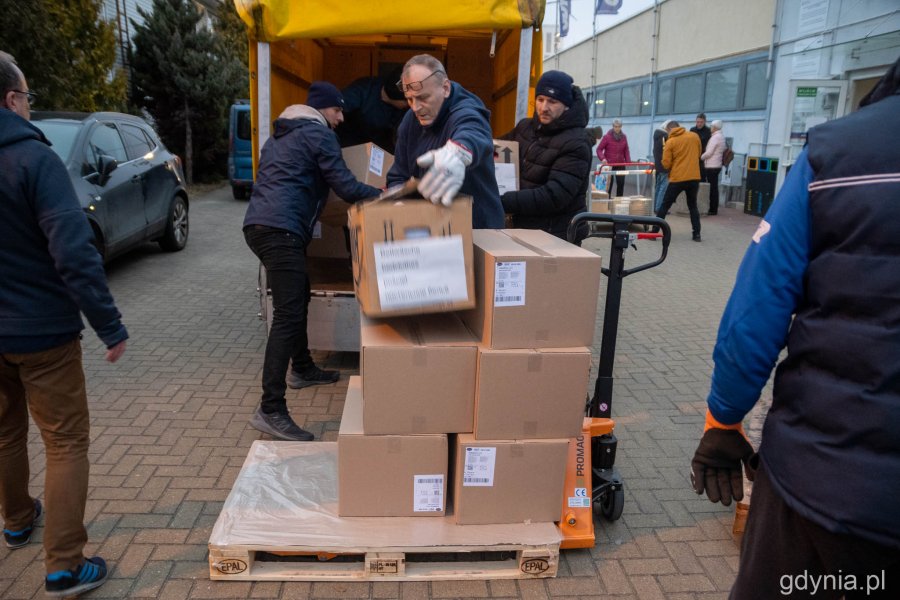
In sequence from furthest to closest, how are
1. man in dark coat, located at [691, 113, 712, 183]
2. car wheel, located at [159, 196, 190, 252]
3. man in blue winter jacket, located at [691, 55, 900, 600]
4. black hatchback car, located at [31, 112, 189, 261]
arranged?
man in dark coat, located at [691, 113, 712, 183], car wheel, located at [159, 196, 190, 252], black hatchback car, located at [31, 112, 189, 261], man in blue winter jacket, located at [691, 55, 900, 600]

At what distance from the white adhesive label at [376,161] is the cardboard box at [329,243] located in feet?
2.38

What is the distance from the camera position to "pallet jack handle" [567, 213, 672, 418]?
110 inches

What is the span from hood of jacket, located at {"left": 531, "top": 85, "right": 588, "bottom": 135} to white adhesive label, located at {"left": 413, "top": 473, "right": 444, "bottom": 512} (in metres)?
2.29

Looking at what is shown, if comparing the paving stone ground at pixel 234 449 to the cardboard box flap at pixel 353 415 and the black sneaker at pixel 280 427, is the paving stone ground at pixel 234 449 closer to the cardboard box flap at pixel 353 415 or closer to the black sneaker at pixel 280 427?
the black sneaker at pixel 280 427

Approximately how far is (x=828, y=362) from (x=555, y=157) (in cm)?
283

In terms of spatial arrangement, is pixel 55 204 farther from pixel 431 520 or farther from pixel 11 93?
pixel 431 520

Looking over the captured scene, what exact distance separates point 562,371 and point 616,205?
24.3 ft

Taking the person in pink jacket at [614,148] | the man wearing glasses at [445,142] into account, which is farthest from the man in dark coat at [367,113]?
the person in pink jacket at [614,148]

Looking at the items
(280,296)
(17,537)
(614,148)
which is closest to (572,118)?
(280,296)

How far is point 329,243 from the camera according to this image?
5422 millimetres

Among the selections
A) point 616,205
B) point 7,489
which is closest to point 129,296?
point 7,489

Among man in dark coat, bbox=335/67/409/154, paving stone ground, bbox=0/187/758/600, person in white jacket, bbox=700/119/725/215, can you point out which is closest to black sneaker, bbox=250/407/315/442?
paving stone ground, bbox=0/187/758/600

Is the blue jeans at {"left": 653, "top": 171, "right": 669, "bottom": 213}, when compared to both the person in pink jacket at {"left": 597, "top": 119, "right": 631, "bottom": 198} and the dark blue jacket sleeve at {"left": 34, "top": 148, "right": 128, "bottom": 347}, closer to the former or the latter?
the person in pink jacket at {"left": 597, "top": 119, "right": 631, "bottom": 198}

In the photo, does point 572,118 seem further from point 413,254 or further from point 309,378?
point 309,378
